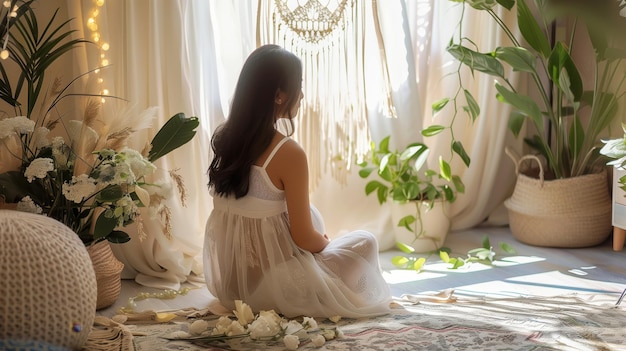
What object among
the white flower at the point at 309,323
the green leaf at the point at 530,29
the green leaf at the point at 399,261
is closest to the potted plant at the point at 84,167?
the white flower at the point at 309,323

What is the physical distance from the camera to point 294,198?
2.17 m

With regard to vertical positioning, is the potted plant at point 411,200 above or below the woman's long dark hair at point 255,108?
below

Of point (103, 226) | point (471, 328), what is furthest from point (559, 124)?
point (103, 226)

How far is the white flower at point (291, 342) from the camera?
1884 mm

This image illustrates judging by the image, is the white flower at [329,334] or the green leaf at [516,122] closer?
the white flower at [329,334]

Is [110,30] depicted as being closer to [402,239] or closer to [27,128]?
[27,128]

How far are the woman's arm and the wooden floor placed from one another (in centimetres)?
45

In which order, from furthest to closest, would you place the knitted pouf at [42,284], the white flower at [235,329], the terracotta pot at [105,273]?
the terracotta pot at [105,273], the white flower at [235,329], the knitted pouf at [42,284]

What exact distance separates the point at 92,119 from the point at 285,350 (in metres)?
0.89

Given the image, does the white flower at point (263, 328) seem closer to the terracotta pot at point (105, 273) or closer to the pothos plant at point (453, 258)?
the terracotta pot at point (105, 273)

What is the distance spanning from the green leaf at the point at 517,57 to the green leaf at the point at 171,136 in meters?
1.32

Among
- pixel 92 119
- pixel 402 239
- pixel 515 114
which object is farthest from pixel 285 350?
pixel 515 114

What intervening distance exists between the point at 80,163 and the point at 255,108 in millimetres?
552

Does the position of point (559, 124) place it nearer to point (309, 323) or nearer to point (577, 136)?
point (577, 136)
